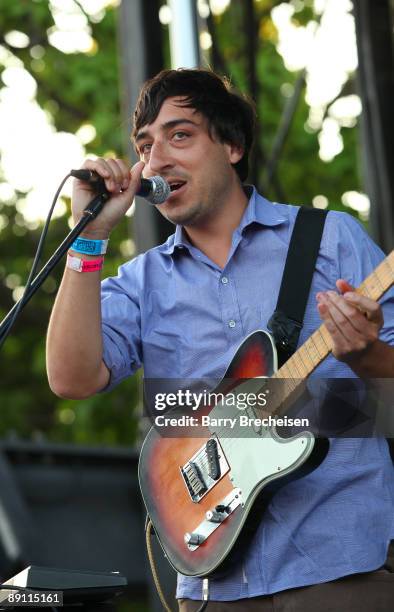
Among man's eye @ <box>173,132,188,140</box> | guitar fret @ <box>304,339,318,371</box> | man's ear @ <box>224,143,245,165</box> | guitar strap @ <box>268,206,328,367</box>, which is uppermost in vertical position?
man's eye @ <box>173,132,188,140</box>

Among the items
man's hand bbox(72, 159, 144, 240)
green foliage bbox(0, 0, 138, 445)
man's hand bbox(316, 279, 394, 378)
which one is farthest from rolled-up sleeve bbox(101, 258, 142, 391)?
green foliage bbox(0, 0, 138, 445)

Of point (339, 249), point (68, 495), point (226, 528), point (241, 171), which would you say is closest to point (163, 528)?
point (226, 528)

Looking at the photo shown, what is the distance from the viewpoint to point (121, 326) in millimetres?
2789

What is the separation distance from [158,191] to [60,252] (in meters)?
0.41

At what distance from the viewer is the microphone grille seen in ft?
8.41

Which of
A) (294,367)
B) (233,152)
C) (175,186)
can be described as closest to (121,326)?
(175,186)

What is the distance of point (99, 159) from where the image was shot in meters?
2.42

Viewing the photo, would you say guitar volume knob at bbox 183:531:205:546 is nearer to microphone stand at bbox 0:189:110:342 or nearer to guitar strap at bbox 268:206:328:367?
guitar strap at bbox 268:206:328:367

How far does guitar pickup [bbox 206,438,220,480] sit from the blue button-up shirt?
16 cm

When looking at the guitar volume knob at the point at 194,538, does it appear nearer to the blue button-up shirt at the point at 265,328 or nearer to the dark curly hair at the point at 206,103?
the blue button-up shirt at the point at 265,328

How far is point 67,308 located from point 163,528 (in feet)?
1.92

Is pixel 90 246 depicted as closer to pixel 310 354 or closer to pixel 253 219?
pixel 253 219

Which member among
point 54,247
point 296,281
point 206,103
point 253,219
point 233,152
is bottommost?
point 54,247

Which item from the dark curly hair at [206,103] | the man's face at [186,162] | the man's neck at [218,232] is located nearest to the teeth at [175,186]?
the man's face at [186,162]
